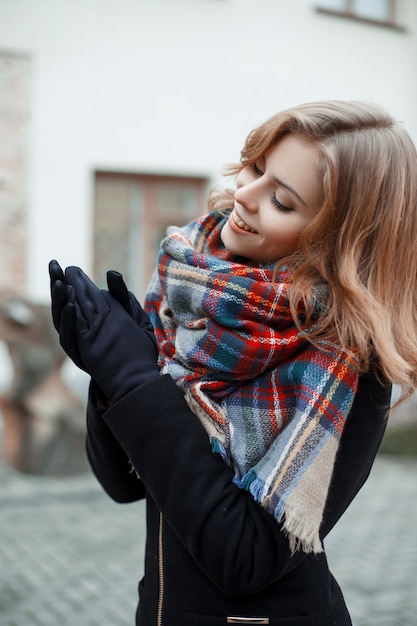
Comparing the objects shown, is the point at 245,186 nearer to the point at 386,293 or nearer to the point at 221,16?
the point at 386,293

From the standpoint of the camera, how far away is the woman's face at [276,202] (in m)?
1.41

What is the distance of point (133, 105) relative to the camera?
7887 mm

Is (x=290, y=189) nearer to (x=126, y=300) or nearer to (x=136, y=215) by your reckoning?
(x=126, y=300)

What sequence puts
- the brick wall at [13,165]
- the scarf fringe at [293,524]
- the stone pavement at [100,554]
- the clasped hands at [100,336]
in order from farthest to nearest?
1. the brick wall at [13,165]
2. the stone pavement at [100,554]
3. the clasped hands at [100,336]
4. the scarf fringe at [293,524]

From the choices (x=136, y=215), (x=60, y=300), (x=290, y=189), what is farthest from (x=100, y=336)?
(x=136, y=215)

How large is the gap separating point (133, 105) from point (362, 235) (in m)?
6.83

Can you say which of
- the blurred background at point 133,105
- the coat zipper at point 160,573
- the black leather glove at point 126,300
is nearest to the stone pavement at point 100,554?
the blurred background at point 133,105

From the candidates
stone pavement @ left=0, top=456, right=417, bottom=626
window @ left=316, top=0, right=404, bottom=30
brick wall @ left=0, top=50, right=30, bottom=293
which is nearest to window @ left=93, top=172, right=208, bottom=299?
brick wall @ left=0, top=50, right=30, bottom=293

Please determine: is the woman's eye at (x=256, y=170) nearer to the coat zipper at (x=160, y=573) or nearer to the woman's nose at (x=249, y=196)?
the woman's nose at (x=249, y=196)

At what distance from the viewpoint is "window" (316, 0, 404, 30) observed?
29.3 ft

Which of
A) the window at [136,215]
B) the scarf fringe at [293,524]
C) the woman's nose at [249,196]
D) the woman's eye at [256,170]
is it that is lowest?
the window at [136,215]

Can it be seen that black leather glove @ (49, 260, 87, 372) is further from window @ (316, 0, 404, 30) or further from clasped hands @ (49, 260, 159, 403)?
window @ (316, 0, 404, 30)

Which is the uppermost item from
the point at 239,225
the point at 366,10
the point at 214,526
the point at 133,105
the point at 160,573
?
the point at 366,10

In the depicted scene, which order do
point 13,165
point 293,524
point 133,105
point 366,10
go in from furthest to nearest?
1. point 366,10
2. point 133,105
3. point 13,165
4. point 293,524
